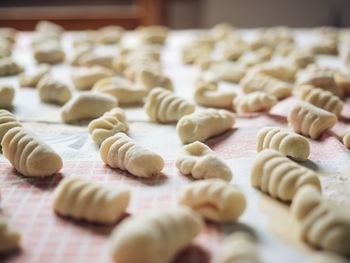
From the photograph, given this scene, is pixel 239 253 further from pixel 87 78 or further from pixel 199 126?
pixel 87 78

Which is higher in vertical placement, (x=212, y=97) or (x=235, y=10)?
(x=212, y=97)

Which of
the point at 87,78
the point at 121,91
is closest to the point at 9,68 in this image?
the point at 87,78

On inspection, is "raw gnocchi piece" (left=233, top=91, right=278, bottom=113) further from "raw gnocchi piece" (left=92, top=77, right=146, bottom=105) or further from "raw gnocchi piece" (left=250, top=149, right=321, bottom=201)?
"raw gnocchi piece" (left=250, top=149, right=321, bottom=201)

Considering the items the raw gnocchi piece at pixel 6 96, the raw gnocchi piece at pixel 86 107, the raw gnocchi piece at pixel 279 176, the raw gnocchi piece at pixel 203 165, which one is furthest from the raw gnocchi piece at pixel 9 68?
the raw gnocchi piece at pixel 279 176

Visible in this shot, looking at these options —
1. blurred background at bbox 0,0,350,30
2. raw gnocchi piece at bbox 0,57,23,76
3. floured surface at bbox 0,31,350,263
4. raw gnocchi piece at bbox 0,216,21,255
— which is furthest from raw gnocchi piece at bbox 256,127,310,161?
blurred background at bbox 0,0,350,30

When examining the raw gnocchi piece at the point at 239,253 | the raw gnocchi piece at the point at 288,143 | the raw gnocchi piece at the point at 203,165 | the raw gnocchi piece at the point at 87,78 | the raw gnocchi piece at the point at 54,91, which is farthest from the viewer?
the raw gnocchi piece at the point at 87,78

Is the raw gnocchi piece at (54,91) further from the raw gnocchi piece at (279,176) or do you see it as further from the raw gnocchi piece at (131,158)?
the raw gnocchi piece at (279,176)

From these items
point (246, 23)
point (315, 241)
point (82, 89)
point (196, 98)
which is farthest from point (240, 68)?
point (246, 23)
